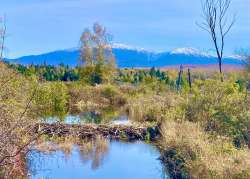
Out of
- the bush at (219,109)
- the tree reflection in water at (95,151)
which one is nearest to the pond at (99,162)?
the tree reflection in water at (95,151)

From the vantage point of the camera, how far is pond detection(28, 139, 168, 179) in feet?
56.7

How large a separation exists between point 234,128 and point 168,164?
2507 mm

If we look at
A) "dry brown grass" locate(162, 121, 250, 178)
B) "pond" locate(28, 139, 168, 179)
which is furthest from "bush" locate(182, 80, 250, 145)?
"pond" locate(28, 139, 168, 179)

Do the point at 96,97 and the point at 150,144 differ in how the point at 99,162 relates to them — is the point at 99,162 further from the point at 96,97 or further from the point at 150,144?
the point at 96,97

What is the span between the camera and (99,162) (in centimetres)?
1964

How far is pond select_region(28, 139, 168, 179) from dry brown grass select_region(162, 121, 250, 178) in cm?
120

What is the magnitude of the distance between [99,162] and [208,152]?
19.2 feet

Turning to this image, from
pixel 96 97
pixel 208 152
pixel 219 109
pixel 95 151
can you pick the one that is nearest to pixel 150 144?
pixel 95 151

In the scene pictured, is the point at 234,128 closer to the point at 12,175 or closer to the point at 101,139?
the point at 101,139

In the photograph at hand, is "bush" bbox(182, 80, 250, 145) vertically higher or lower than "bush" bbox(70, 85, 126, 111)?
higher

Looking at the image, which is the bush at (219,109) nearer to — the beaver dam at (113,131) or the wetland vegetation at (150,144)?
the wetland vegetation at (150,144)

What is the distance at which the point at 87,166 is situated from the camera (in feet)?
61.8

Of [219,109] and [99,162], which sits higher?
[219,109]

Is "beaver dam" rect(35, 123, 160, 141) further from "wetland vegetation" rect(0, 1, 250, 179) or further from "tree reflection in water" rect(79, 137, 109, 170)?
"tree reflection in water" rect(79, 137, 109, 170)
